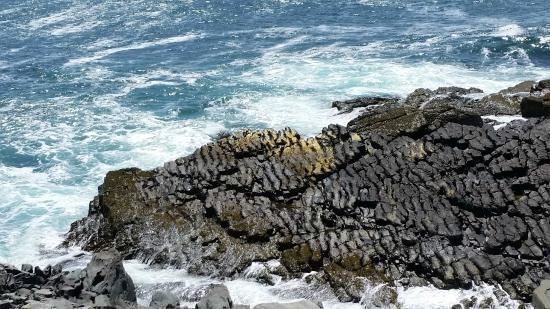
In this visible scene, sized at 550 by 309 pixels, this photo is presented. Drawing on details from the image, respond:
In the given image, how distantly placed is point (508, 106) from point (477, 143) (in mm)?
10490

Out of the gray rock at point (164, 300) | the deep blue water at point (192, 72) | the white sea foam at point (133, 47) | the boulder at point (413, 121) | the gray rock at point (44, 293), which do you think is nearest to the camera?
the gray rock at point (44, 293)

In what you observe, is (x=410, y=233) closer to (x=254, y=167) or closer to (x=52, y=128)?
(x=254, y=167)

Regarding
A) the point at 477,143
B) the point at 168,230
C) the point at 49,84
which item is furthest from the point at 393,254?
the point at 49,84

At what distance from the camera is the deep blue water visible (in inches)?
1375

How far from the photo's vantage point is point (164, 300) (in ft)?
66.5

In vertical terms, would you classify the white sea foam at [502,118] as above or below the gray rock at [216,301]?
above

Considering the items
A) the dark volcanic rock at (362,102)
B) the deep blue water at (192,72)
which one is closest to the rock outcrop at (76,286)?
the deep blue water at (192,72)

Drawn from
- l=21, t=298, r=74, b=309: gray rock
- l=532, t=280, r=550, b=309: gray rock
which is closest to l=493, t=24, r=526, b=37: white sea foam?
l=532, t=280, r=550, b=309: gray rock

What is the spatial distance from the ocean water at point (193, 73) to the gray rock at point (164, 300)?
6.66ft

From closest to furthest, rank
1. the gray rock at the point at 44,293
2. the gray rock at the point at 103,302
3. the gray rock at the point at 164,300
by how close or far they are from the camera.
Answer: the gray rock at the point at 103,302 < the gray rock at the point at 44,293 < the gray rock at the point at 164,300

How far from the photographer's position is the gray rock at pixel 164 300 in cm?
2000

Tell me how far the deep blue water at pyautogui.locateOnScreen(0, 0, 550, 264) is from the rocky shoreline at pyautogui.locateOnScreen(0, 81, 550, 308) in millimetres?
5809

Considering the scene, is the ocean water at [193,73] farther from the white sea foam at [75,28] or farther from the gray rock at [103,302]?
the gray rock at [103,302]

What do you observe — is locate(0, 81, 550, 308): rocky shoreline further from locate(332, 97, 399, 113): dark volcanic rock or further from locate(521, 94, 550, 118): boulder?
locate(332, 97, 399, 113): dark volcanic rock
